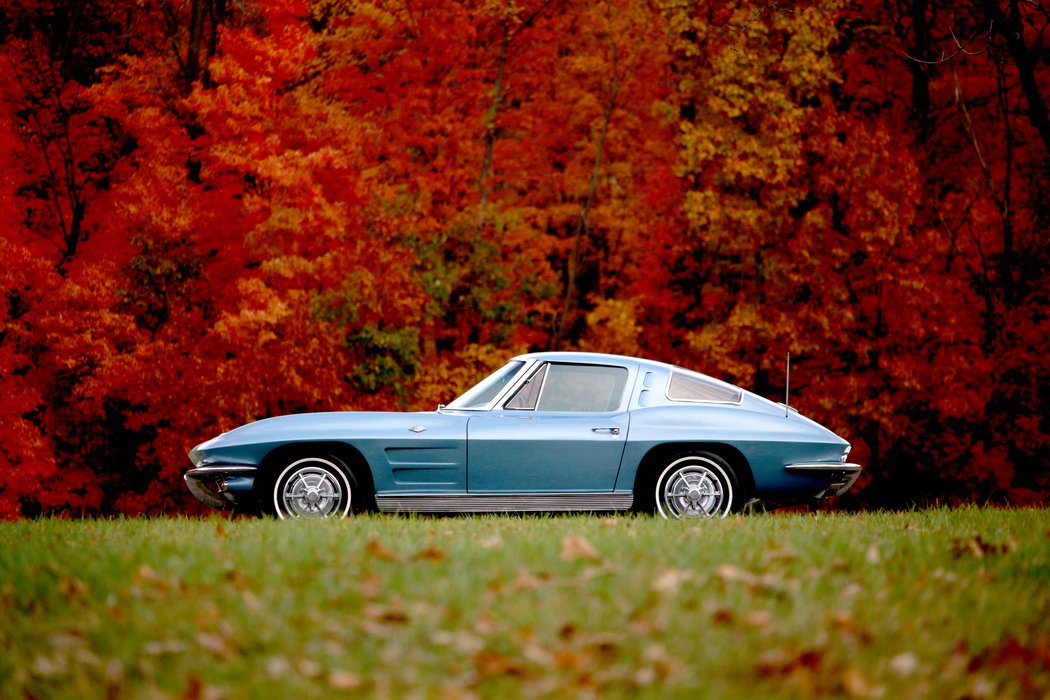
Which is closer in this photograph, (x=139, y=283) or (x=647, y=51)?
(x=139, y=283)

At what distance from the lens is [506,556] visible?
5980 millimetres

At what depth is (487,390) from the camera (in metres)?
9.39

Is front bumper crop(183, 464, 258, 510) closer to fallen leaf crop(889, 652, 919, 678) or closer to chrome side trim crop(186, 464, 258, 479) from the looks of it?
chrome side trim crop(186, 464, 258, 479)

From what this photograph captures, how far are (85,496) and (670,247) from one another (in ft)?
47.8

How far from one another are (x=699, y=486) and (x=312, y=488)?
314cm

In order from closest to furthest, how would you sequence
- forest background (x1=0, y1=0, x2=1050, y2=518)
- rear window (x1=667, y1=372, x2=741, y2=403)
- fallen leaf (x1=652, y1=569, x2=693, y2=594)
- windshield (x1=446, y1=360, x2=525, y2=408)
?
1. fallen leaf (x1=652, y1=569, x2=693, y2=594)
2. windshield (x1=446, y1=360, x2=525, y2=408)
3. rear window (x1=667, y1=372, x2=741, y2=403)
4. forest background (x1=0, y1=0, x2=1050, y2=518)

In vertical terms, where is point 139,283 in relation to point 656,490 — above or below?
above

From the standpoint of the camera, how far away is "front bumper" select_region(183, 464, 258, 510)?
8945 millimetres

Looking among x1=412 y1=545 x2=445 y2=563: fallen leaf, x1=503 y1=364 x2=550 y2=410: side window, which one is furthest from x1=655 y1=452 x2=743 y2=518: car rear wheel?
x1=412 y1=545 x2=445 y2=563: fallen leaf

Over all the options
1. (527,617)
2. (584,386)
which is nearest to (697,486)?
(584,386)

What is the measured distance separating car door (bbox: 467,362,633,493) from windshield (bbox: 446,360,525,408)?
0.47ft

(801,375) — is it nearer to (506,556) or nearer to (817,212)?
(817,212)

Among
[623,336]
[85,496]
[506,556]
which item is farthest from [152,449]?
[506,556]

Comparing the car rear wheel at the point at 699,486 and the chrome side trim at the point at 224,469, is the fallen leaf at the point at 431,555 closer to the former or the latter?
the chrome side trim at the point at 224,469
